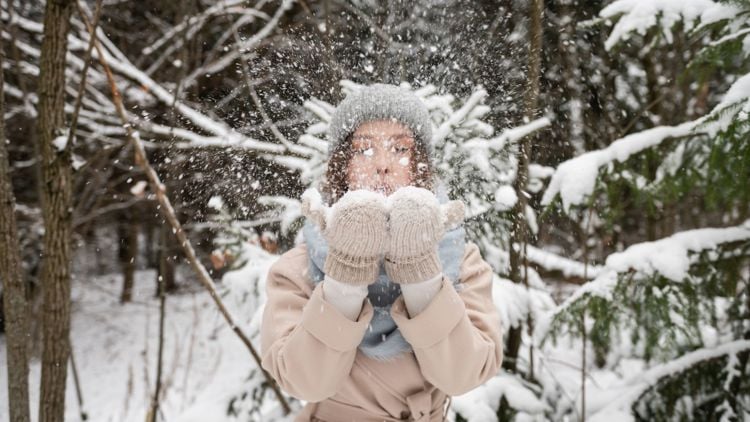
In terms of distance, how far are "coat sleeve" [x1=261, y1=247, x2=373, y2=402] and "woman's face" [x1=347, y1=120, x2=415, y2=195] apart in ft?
1.01

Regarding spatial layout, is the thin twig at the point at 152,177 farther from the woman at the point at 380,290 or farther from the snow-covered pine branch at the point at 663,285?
the snow-covered pine branch at the point at 663,285

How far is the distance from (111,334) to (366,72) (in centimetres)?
1015

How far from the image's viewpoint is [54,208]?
78.7 inches

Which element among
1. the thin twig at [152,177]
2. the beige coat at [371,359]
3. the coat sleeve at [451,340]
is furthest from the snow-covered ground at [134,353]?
the coat sleeve at [451,340]

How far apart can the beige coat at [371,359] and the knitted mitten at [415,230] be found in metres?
0.09

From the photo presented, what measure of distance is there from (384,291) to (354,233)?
340 mm

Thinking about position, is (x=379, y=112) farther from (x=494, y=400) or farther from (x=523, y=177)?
(x=494, y=400)

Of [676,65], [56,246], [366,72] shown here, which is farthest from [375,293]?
[676,65]

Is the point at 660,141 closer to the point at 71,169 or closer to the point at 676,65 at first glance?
the point at 71,169

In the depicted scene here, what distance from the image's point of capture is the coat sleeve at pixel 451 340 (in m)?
1.23

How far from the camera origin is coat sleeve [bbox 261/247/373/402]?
1.23m

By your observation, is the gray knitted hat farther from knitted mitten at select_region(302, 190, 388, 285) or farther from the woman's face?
knitted mitten at select_region(302, 190, 388, 285)

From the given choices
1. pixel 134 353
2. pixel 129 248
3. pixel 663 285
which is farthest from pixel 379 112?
pixel 129 248

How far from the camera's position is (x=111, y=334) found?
35.7 feet
